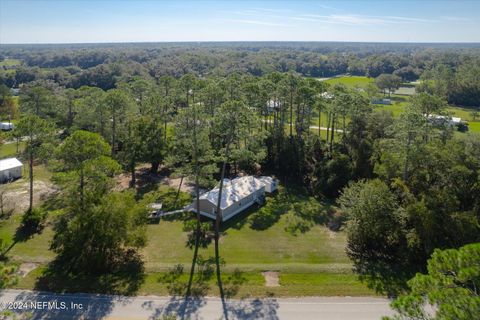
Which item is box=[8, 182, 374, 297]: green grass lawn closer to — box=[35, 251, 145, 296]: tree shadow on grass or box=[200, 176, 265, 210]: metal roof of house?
box=[35, 251, 145, 296]: tree shadow on grass

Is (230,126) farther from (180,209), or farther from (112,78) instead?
(112,78)

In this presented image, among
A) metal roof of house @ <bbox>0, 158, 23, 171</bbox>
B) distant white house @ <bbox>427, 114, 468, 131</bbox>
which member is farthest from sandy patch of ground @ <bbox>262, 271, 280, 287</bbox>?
metal roof of house @ <bbox>0, 158, 23, 171</bbox>

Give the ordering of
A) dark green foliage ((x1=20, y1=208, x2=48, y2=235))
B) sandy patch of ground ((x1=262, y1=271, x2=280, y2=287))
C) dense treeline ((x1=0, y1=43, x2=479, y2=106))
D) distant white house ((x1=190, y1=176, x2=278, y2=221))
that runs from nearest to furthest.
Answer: sandy patch of ground ((x1=262, y1=271, x2=280, y2=287)) → dark green foliage ((x1=20, y1=208, x2=48, y2=235)) → distant white house ((x1=190, y1=176, x2=278, y2=221)) → dense treeline ((x1=0, y1=43, x2=479, y2=106))

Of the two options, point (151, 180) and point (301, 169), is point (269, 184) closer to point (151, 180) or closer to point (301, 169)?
point (301, 169)

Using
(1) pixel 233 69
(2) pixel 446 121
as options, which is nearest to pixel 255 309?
(2) pixel 446 121

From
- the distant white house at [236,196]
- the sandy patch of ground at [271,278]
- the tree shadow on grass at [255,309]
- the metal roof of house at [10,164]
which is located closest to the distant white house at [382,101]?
the distant white house at [236,196]

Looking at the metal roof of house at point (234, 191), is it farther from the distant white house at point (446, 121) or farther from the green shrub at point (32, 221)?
the distant white house at point (446, 121)
